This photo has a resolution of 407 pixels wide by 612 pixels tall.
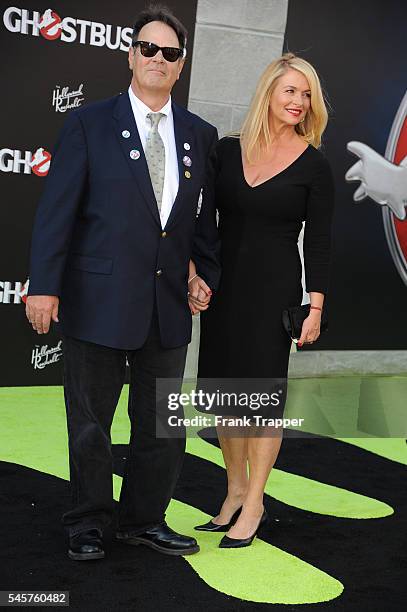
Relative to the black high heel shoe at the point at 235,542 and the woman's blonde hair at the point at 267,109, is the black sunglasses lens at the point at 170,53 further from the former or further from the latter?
the black high heel shoe at the point at 235,542

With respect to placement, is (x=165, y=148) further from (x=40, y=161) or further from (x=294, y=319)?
(x=40, y=161)

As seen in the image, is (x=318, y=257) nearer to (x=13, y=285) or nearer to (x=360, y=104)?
(x=13, y=285)

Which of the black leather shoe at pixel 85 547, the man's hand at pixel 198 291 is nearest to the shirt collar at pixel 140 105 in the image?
the man's hand at pixel 198 291

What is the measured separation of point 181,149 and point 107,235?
0.42 m

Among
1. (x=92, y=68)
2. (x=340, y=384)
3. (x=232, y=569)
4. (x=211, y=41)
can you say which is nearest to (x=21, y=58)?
(x=92, y=68)

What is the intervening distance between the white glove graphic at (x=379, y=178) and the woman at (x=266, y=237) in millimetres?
3591

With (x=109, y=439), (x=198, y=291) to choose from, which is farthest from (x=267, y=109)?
(x=109, y=439)

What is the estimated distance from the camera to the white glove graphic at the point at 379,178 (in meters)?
7.20

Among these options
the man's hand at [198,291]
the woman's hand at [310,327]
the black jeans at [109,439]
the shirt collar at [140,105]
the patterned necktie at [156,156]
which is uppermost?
the shirt collar at [140,105]

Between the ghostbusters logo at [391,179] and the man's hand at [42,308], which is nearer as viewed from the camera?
the man's hand at [42,308]

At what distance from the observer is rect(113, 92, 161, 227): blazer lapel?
3.22 metres

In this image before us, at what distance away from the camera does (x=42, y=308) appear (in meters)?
3.16

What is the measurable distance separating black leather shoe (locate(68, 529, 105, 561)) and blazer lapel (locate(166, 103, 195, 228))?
1.07 meters

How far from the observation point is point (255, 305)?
3605 millimetres
